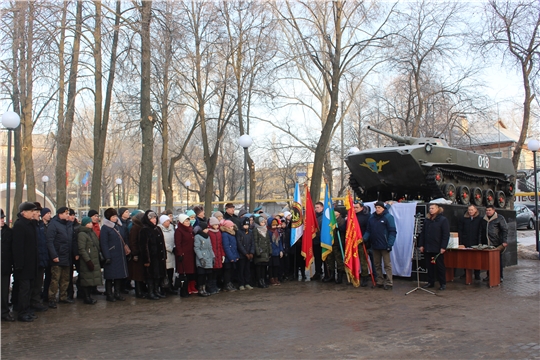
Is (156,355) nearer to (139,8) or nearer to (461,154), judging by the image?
(139,8)

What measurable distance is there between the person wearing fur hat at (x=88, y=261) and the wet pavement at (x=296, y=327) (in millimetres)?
360

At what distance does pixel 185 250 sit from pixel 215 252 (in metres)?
0.63

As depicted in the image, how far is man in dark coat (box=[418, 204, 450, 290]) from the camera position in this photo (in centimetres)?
1072

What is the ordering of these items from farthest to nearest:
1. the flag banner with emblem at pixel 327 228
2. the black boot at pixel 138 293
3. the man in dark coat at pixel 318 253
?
the man in dark coat at pixel 318 253
the flag banner with emblem at pixel 327 228
the black boot at pixel 138 293

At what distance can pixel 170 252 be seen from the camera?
35.8ft

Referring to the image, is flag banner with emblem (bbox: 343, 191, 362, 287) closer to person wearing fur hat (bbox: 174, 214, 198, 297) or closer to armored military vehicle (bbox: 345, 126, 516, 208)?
person wearing fur hat (bbox: 174, 214, 198, 297)

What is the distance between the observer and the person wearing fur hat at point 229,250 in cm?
1103

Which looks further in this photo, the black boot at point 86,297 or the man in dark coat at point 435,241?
the man in dark coat at point 435,241

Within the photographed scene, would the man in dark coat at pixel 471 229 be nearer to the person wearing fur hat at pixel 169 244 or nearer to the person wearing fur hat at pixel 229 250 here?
the person wearing fur hat at pixel 229 250

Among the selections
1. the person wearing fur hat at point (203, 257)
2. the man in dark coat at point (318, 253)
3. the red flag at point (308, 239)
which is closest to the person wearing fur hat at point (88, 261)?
the person wearing fur hat at point (203, 257)

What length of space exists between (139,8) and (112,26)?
1.99 metres

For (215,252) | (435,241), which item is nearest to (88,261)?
(215,252)

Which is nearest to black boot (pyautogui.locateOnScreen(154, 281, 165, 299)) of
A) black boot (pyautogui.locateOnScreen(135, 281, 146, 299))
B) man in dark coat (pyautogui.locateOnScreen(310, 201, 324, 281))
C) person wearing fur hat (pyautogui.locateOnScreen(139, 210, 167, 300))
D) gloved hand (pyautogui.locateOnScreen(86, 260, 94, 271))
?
person wearing fur hat (pyautogui.locateOnScreen(139, 210, 167, 300))

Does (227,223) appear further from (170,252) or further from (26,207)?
(26,207)
